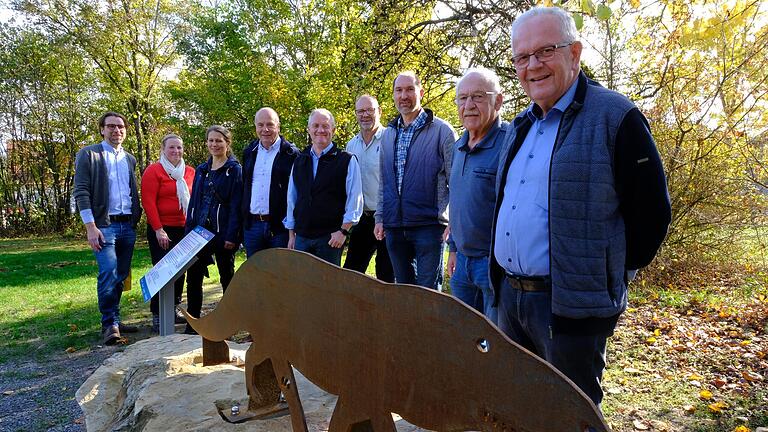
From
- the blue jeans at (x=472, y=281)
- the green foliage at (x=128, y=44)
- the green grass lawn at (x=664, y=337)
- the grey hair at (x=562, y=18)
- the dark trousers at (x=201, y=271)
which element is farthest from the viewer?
the green foliage at (x=128, y=44)

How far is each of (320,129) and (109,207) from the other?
Result: 2.43 m

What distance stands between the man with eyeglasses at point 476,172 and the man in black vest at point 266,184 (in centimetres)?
202

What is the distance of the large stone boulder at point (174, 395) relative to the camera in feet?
9.14

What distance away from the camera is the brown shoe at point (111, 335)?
529 centimetres

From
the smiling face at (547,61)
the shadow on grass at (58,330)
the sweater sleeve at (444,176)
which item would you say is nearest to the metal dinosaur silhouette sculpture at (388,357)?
the smiling face at (547,61)

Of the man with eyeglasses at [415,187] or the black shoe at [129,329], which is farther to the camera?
the black shoe at [129,329]

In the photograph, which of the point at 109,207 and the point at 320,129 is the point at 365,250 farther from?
the point at 109,207

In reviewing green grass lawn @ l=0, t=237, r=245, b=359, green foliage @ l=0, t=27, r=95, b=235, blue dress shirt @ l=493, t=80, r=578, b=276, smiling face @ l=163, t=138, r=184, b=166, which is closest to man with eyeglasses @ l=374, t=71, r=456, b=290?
blue dress shirt @ l=493, t=80, r=578, b=276

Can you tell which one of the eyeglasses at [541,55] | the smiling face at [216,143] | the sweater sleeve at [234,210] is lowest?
the sweater sleeve at [234,210]

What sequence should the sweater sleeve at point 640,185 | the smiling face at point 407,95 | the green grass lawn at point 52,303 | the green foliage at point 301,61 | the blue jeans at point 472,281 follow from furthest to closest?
1. the green foliage at point 301,61
2. the green grass lawn at point 52,303
3. the smiling face at point 407,95
4. the blue jeans at point 472,281
5. the sweater sleeve at point 640,185

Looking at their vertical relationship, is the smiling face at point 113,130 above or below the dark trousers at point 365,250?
above

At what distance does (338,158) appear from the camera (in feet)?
13.9

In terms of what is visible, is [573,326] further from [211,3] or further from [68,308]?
[211,3]

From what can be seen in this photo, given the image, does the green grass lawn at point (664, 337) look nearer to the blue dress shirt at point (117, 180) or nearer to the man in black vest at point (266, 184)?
the blue dress shirt at point (117, 180)
